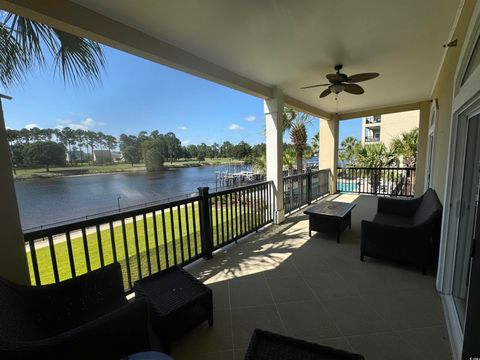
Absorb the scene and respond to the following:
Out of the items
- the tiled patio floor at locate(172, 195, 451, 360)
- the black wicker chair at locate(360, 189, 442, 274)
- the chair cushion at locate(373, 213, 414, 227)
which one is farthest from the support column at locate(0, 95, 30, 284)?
the chair cushion at locate(373, 213, 414, 227)

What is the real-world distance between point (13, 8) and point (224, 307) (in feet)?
9.97

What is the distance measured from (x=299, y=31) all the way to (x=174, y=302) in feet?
9.63

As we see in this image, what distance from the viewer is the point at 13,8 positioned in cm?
167

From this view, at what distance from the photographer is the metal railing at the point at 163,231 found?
192 cm

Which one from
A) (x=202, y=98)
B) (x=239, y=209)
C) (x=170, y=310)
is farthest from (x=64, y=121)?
(x=202, y=98)

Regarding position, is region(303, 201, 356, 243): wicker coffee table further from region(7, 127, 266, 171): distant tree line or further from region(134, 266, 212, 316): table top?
region(7, 127, 266, 171): distant tree line

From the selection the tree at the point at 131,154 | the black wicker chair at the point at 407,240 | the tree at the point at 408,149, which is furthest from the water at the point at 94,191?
the tree at the point at 408,149

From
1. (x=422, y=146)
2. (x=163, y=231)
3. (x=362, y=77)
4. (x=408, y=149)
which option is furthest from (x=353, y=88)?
(x=408, y=149)

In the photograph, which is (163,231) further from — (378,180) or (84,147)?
(378,180)

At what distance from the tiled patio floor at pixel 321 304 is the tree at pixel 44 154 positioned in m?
3.17

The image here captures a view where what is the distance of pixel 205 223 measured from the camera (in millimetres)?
3006

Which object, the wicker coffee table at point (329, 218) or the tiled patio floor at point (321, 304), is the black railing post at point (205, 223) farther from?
the wicker coffee table at point (329, 218)

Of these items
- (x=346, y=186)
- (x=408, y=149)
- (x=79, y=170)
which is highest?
(x=408, y=149)

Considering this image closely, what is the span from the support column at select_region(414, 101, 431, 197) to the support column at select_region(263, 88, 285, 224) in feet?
14.3
